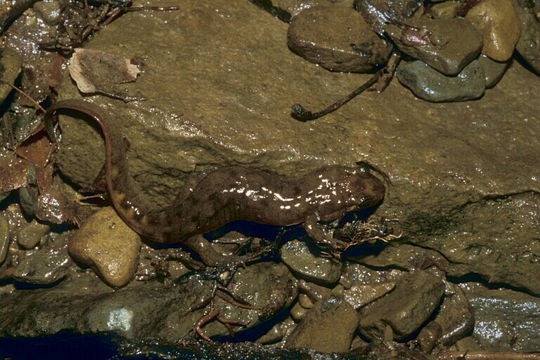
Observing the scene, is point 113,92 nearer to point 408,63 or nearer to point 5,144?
point 5,144

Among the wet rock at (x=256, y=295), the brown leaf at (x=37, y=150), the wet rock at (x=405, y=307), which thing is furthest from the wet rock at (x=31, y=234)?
the wet rock at (x=405, y=307)

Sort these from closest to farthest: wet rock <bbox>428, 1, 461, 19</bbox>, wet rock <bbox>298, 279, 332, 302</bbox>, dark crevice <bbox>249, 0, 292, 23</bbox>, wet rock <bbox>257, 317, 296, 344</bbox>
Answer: wet rock <bbox>298, 279, 332, 302</bbox> → wet rock <bbox>257, 317, 296, 344</bbox> → dark crevice <bbox>249, 0, 292, 23</bbox> → wet rock <bbox>428, 1, 461, 19</bbox>

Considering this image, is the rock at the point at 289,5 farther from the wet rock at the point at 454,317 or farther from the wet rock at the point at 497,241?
the wet rock at the point at 454,317

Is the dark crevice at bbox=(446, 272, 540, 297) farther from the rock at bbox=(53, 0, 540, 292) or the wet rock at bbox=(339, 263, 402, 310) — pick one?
the wet rock at bbox=(339, 263, 402, 310)

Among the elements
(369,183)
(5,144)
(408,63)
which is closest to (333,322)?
(369,183)

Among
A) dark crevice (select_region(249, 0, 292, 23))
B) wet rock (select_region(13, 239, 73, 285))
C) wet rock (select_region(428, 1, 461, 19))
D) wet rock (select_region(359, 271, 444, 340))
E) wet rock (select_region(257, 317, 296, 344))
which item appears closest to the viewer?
wet rock (select_region(359, 271, 444, 340))

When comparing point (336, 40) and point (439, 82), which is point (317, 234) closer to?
point (336, 40)

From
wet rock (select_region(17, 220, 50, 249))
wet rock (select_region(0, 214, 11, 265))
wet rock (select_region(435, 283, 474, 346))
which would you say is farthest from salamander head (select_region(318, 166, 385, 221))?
wet rock (select_region(0, 214, 11, 265))
